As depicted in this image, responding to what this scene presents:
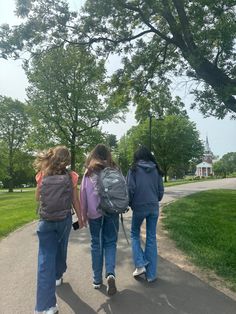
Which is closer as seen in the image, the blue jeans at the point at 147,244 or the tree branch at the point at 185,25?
the blue jeans at the point at 147,244

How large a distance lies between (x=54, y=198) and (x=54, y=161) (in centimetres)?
47

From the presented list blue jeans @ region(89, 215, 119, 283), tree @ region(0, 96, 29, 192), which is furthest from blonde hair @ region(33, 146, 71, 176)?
tree @ region(0, 96, 29, 192)

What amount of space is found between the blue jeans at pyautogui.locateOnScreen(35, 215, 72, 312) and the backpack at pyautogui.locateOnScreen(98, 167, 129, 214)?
546mm

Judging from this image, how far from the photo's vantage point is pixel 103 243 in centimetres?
566

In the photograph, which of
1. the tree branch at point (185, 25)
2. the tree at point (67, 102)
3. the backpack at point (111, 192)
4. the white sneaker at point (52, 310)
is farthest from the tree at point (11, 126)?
the white sneaker at point (52, 310)

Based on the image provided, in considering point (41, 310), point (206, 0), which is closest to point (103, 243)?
point (41, 310)

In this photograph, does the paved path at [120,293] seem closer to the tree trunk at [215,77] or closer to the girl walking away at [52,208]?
the girl walking away at [52,208]

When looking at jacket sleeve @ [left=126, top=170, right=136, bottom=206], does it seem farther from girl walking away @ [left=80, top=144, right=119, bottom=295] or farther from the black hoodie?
girl walking away @ [left=80, top=144, right=119, bottom=295]

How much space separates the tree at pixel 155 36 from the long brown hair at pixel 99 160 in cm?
692

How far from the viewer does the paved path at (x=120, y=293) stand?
468 cm

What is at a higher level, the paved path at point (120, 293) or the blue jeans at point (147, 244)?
the blue jeans at point (147, 244)

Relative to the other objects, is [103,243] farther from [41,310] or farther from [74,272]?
[41,310]

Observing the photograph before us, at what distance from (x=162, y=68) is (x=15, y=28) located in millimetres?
6426

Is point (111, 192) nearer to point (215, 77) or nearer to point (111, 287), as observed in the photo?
point (111, 287)
